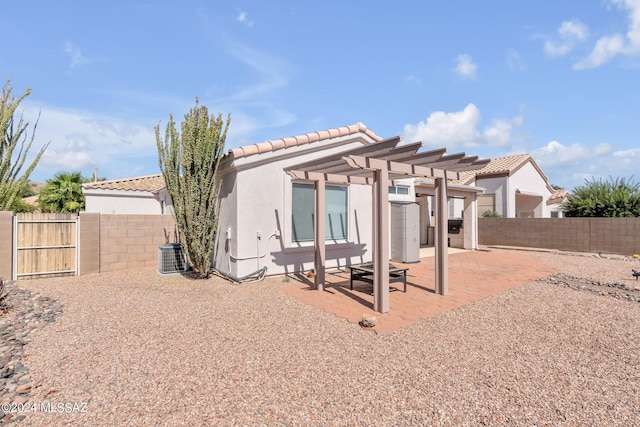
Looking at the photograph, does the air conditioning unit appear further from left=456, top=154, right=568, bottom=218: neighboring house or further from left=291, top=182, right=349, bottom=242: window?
left=456, top=154, right=568, bottom=218: neighboring house

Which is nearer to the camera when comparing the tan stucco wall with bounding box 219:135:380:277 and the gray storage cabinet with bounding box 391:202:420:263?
the tan stucco wall with bounding box 219:135:380:277

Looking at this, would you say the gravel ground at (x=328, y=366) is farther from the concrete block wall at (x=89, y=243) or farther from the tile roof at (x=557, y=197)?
the tile roof at (x=557, y=197)

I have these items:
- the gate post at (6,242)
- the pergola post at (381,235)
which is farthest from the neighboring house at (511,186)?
the gate post at (6,242)

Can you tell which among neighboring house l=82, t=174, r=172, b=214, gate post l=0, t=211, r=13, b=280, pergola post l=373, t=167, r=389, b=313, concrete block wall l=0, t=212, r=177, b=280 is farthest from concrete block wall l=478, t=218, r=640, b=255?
gate post l=0, t=211, r=13, b=280

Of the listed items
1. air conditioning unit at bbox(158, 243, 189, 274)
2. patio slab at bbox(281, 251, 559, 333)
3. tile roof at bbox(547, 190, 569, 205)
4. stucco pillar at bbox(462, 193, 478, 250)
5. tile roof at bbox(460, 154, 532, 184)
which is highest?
tile roof at bbox(460, 154, 532, 184)

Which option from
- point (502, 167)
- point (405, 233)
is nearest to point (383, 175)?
point (405, 233)

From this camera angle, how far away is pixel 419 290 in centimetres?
728

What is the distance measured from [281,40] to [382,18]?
9.42 ft

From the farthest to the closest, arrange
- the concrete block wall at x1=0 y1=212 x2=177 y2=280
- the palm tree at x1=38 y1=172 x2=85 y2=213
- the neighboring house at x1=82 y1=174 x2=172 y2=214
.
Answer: the palm tree at x1=38 y1=172 x2=85 y2=213
the neighboring house at x1=82 y1=174 x2=172 y2=214
the concrete block wall at x1=0 y1=212 x2=177 y2=280

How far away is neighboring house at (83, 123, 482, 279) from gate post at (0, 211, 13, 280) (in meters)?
5.33

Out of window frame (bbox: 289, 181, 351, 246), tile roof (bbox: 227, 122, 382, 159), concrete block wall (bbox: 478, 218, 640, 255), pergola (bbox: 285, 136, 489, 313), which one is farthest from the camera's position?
concrete block wall (bbox: 478, 218, 640, 255)

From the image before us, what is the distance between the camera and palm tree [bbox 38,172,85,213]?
1756 centimetres

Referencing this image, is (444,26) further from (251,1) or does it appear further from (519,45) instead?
(251,1)

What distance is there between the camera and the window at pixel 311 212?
9070 mm
